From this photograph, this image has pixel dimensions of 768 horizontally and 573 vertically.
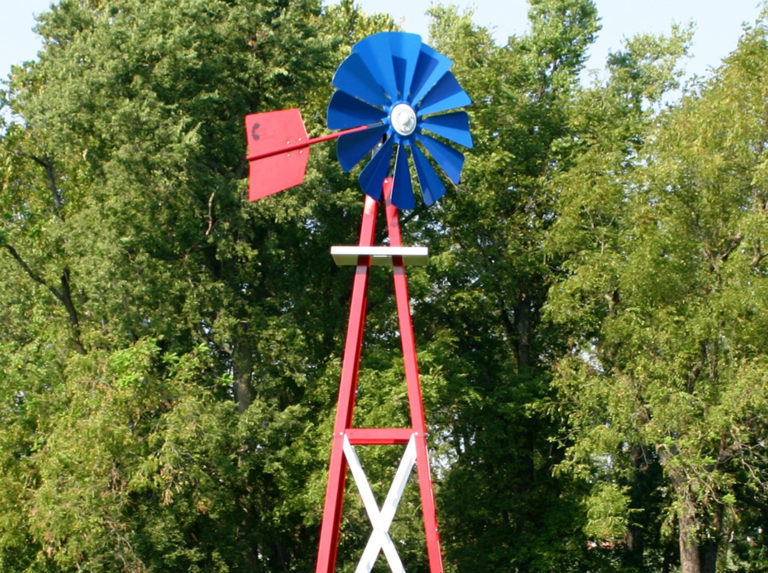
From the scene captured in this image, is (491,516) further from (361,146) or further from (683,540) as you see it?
(361,146)

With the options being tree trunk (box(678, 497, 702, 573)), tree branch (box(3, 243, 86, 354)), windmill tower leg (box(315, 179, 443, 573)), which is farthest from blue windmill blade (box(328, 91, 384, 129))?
tree branch (box(3, 243, 86, 354))

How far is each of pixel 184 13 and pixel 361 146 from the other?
7813 mm

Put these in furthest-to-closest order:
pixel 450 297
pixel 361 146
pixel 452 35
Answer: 1. pixel 452 35
2. pixel 450 297
3. pixel 361 146

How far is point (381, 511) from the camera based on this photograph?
364 inches

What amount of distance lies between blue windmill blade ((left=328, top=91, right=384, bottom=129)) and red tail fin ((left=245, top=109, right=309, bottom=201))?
29 centimetres

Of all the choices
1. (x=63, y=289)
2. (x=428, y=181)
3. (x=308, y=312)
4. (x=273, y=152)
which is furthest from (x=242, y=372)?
(x=273, y=152)

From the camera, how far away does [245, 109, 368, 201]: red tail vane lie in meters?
9.65

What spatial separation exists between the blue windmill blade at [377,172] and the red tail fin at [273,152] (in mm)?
581

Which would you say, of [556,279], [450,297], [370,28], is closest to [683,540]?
[556,279]

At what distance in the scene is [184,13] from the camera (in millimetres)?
16547

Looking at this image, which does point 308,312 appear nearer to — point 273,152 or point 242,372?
point 242,372

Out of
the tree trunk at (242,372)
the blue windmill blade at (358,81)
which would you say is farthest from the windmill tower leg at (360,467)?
the tree trunk at (242,372)

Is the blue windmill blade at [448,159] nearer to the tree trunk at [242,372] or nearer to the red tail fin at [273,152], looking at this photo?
the red tail fin at [273,152]

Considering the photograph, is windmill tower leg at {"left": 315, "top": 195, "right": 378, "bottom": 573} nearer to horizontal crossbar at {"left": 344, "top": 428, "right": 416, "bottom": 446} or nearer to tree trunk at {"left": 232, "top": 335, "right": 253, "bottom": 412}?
horizontal crossbar at {"left": 344, "top": 428, "right": 416, "bottom": 446}
